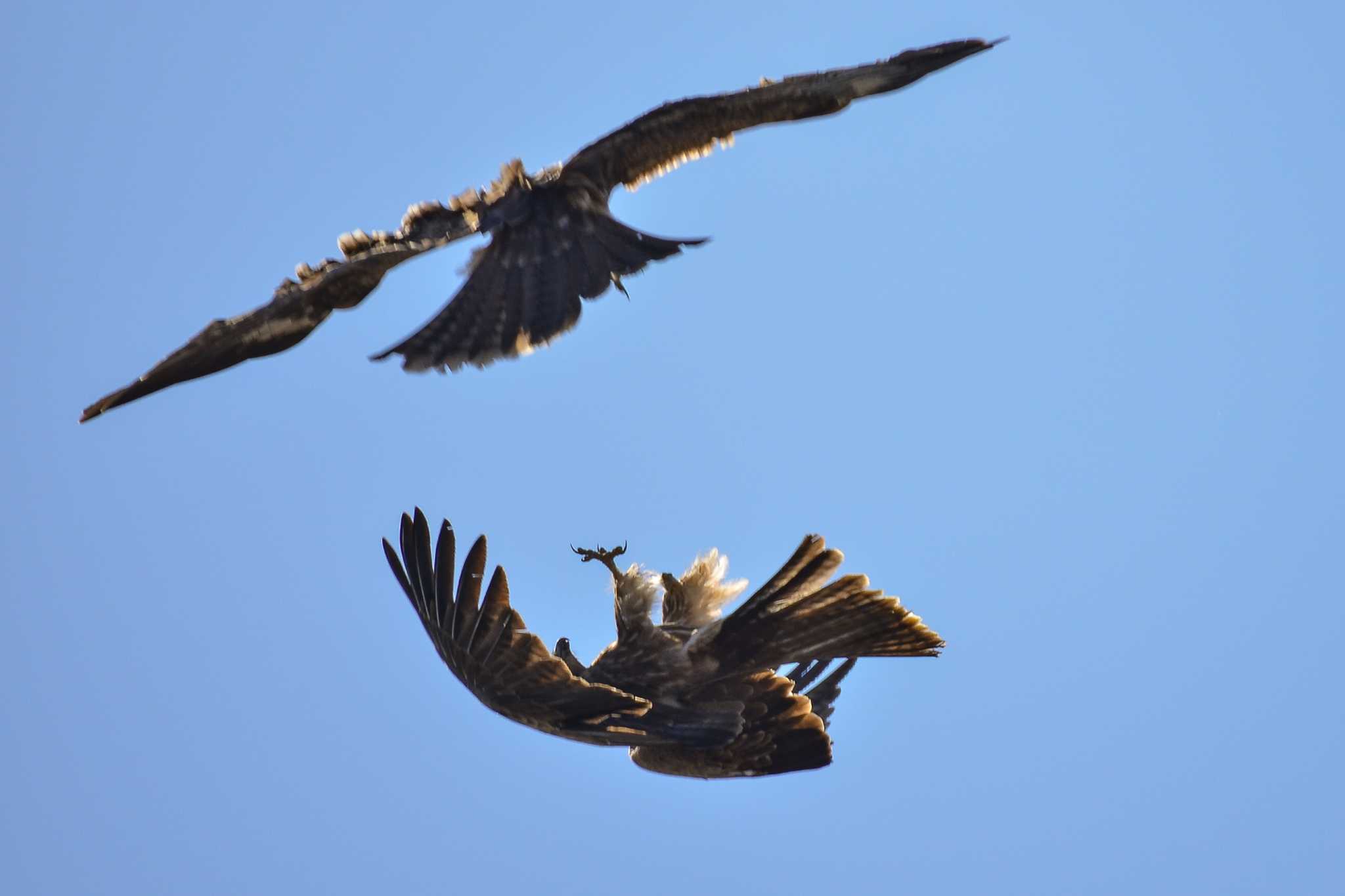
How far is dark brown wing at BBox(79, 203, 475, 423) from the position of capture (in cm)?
1180

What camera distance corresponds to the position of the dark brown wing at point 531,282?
11227mm

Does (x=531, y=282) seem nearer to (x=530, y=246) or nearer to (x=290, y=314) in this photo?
(x=530, y=246)

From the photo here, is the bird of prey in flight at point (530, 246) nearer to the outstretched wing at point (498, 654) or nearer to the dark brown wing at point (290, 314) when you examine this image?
the dark brown wing at point (290, 314)

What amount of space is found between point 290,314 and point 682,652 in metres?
2.90

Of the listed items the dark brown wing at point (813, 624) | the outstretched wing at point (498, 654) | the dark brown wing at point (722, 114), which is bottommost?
the outstretched wing at point (498, 654)

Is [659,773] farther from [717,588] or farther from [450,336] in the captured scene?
[450,336]

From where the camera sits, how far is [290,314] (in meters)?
12.0

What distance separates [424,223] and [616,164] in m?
1.14

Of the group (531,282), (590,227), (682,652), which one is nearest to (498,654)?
(682,652)

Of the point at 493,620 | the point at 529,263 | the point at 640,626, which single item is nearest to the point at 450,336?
the point at 529,263

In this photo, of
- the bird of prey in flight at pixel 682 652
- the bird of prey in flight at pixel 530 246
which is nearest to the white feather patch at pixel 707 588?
the bird of prey in flight at pixel 682 652

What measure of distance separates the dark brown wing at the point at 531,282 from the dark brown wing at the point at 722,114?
1.41 feet

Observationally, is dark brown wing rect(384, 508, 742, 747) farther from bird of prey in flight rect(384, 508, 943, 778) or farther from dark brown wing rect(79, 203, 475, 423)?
dark brown wing rect(79, 203, 475, 423)

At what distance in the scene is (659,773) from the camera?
12.6m
